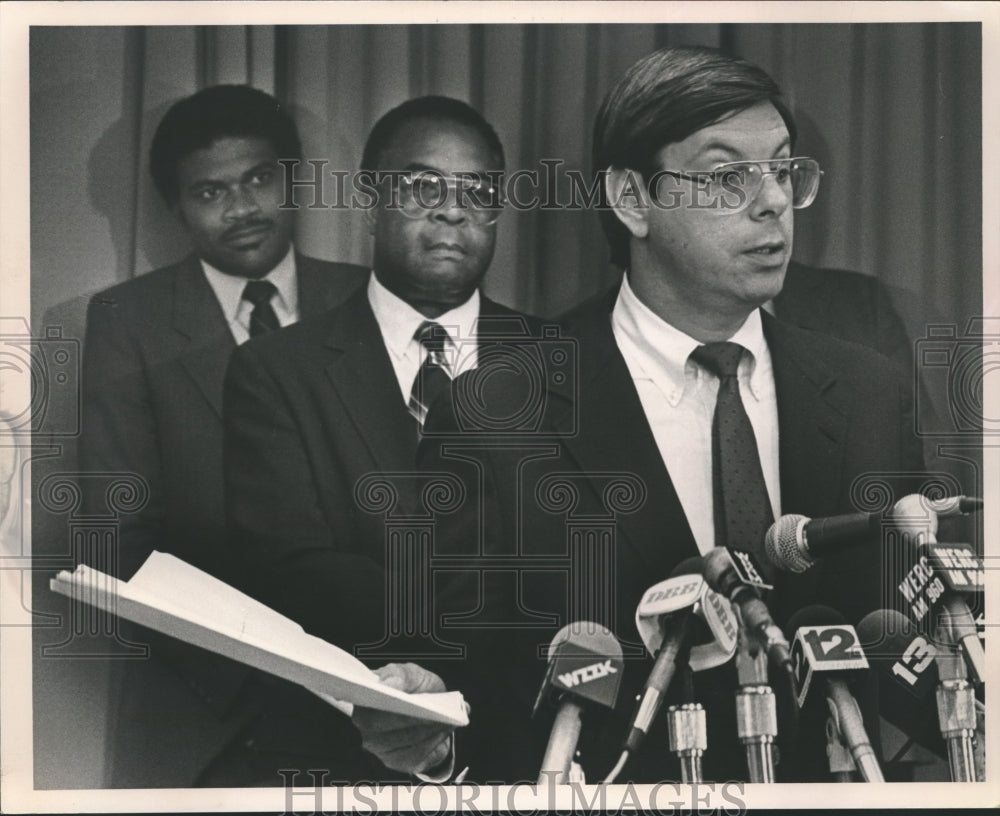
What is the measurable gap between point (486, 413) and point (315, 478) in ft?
1.46

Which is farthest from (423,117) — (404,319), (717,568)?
(717,568)

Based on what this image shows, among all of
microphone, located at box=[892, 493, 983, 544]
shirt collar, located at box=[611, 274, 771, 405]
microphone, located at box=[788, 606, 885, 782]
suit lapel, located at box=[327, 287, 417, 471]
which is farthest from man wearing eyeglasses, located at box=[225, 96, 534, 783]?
microphone, located at box=[892, 493, 983, 544]

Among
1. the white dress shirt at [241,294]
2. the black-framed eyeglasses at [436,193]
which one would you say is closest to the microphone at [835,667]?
the black-framed eyeglasses at [436,193]

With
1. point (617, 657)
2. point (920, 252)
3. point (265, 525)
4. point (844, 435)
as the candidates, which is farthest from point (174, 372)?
point (920, 252)

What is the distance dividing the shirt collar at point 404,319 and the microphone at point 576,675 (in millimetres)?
774

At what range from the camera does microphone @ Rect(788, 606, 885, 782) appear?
2.98m

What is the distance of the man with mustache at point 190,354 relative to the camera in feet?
9.79

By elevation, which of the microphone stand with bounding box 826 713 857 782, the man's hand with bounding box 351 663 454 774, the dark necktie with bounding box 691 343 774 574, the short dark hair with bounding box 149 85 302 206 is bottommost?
the microphone stand with bounding box 826 713 857 782

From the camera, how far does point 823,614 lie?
2.99 meters

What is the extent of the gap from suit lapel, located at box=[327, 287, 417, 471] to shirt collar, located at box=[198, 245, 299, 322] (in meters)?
0.12

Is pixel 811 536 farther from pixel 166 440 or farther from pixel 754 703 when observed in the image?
pixel 166 440

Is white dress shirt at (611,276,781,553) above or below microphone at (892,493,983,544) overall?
above

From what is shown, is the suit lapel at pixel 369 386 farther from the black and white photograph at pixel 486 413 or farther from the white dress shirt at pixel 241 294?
the white dress shirt at pixel 241 294

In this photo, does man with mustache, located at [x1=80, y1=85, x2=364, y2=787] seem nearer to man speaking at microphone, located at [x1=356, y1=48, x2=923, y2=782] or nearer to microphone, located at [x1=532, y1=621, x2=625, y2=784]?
man speaking at microphone, located at [x1=356, y1=48, x2=923, y2=782]
